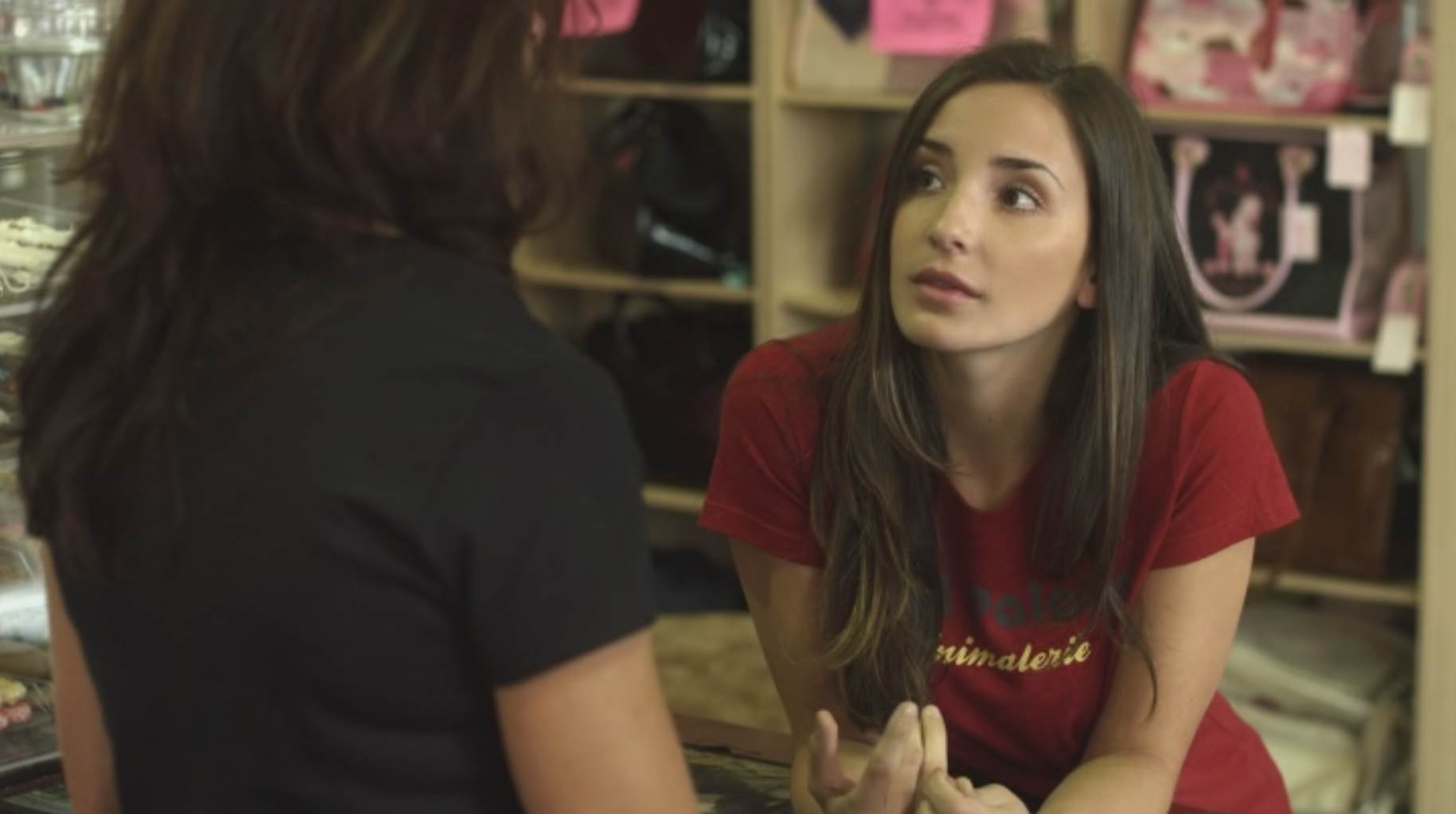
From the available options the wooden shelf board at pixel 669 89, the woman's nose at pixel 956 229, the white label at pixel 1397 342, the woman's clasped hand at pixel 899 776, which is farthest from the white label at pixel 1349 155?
the woman's clasped hand at pixel 899 776

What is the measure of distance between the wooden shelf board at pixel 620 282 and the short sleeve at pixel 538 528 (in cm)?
246

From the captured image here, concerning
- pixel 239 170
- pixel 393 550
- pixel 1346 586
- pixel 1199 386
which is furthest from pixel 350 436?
pixel 1346 586

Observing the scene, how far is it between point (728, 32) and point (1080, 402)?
1882mm

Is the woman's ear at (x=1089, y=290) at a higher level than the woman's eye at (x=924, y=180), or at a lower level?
lower

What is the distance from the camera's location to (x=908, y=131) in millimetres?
1711

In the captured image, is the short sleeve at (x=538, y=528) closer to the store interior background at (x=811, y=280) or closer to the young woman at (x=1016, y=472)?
the young woman at (x=1016, y=472)

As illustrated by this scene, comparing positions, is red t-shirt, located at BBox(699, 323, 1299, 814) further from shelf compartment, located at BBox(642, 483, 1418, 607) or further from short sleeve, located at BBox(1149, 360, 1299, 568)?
shelf compartment, located at BBox(642, 483, 1418, 607)

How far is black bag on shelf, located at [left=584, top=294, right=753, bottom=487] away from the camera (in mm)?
3541

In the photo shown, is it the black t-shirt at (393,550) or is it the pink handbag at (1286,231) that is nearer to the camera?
the black t-shirt at (393,550)

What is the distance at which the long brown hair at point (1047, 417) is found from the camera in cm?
165

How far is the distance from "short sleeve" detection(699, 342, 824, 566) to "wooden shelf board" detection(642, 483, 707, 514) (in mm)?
1736

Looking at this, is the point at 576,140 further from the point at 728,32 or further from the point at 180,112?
the point at 728,32

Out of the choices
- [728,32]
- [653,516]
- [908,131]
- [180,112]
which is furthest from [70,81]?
[653,516]

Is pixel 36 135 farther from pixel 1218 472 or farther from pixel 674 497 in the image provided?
pixel 674 497
